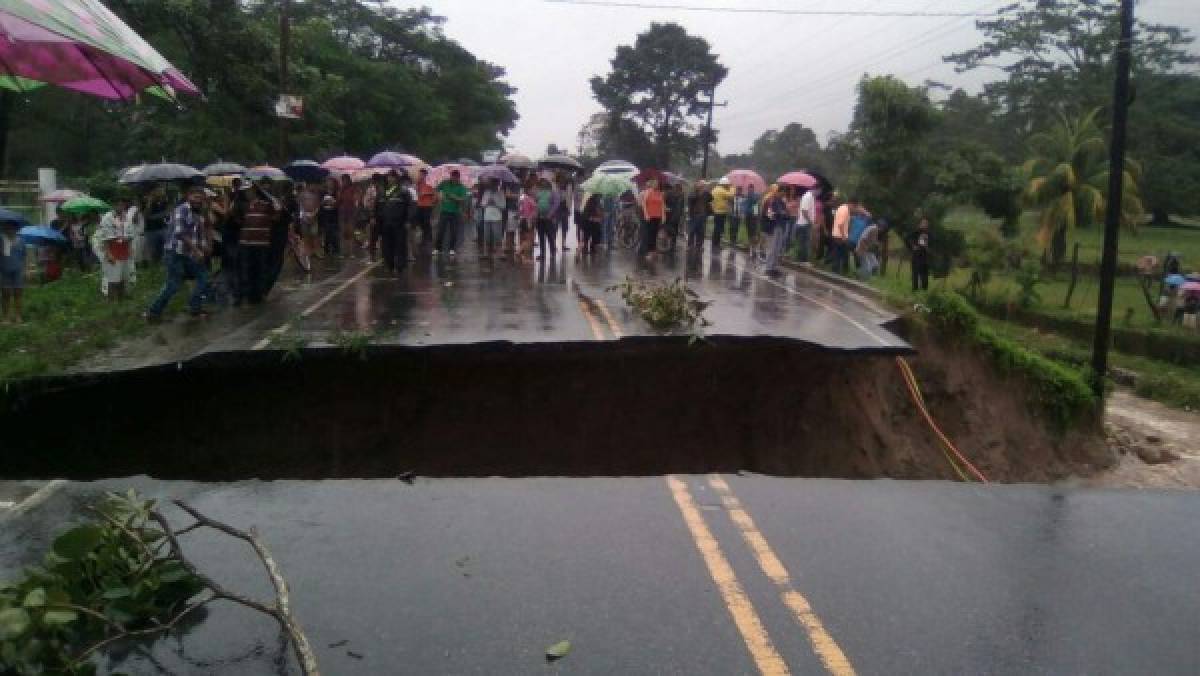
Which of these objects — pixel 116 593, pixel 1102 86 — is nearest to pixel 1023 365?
pixel 116 593

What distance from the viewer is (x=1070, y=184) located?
34344 mm

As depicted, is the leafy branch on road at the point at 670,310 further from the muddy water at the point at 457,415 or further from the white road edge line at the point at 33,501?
the white road edge line at the point at 33,501

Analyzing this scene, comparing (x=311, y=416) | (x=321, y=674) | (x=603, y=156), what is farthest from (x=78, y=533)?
(x=603, y=156)

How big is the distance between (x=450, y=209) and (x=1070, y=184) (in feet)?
80.9

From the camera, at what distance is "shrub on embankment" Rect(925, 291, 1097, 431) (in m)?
13.2

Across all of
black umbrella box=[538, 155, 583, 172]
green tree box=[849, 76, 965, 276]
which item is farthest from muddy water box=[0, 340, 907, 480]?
green tree box=[849, 76, 965, 276]

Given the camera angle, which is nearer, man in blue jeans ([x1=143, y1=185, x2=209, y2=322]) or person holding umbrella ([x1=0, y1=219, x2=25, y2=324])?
man in blue jeans ([x1=143, y1=185, x2=209, y2=322])

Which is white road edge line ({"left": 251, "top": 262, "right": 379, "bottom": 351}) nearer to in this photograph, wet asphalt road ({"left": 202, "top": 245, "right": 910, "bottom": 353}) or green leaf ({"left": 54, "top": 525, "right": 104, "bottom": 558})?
wet asphalt road ({"left": 202, "top": 245, "right": 910, "bottom": 353})

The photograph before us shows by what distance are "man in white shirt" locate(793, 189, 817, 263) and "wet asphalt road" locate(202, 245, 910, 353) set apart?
150cm

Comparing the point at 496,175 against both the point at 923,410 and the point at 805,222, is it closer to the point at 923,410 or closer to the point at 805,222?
the point at 805,222

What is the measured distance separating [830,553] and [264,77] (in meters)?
22.9

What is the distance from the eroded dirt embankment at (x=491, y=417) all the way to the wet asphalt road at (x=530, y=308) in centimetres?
32

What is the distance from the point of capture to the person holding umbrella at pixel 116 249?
1427 centimetres

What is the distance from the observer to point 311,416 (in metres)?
10.1
